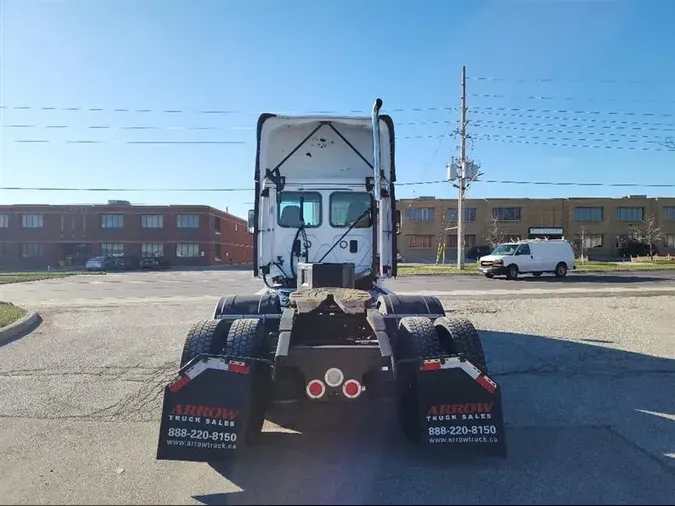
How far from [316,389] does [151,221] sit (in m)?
60.2

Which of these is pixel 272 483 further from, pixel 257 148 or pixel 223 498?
pixel 257 148

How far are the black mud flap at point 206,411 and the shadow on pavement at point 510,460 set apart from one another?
8.4 inches

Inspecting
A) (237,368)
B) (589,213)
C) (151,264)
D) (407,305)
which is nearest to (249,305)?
(407,305)

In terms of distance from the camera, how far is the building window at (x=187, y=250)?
60.6 meters

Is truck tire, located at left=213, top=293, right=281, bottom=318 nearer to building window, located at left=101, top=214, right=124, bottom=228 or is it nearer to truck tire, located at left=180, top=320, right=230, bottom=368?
truck tire, located at left=180, top=320, right=230, bottom=368

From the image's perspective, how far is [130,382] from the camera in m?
7.09

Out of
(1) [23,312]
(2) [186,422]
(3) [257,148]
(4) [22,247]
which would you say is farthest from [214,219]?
(2) [186,422]

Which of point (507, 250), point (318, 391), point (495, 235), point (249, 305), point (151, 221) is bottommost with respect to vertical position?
point (318, 391)

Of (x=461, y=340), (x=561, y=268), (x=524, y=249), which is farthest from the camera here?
(x=561, y=268)

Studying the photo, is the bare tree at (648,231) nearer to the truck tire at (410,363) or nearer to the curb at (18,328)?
the curb at (18,328)

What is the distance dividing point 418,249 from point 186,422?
63874mm

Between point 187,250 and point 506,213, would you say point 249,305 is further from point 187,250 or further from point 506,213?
point 506,213

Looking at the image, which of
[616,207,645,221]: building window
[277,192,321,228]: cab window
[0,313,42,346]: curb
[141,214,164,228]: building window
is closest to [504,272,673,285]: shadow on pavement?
[277,192,321,228]: cab window

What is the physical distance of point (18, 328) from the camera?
11.2m
